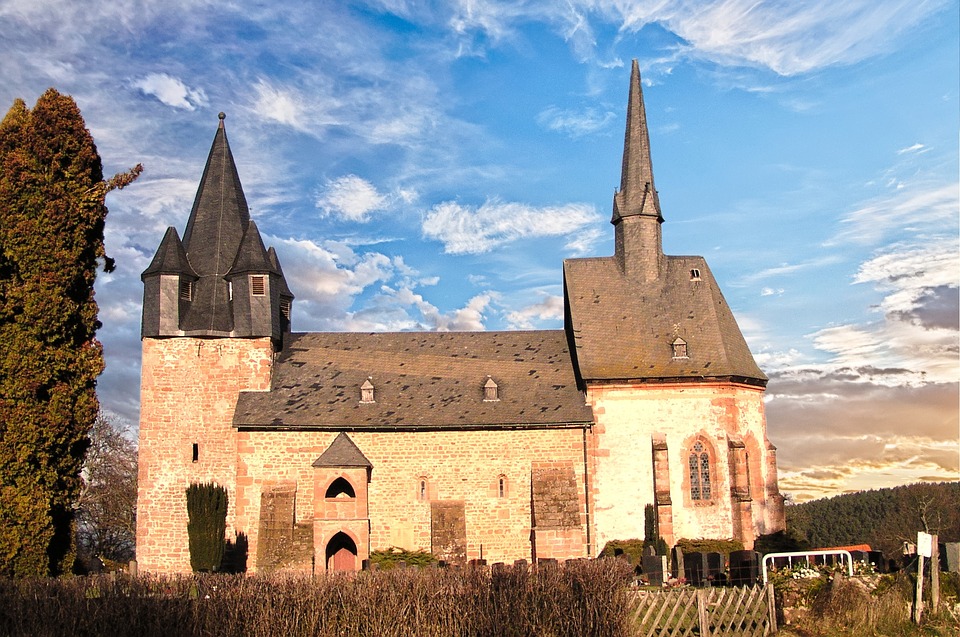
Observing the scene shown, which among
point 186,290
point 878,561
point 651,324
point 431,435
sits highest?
point 186,290

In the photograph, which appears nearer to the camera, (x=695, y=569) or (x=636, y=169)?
(x=695, y=569)

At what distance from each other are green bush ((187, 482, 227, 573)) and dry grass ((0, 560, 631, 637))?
43.7 feet

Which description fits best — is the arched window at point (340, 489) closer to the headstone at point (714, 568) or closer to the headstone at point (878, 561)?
the headstone at point (714, 568)

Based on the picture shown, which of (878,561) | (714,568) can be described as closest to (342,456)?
(714,568)

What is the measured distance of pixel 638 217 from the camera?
3588cm

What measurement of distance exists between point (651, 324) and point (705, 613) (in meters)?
17.8

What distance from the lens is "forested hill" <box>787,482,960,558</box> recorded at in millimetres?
63469

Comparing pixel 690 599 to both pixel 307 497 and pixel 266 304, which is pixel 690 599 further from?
pixel 266 304

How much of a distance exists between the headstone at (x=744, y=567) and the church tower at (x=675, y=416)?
260 inches

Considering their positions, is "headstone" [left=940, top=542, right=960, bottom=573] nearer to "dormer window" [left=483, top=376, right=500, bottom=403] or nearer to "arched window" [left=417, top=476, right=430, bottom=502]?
"dormer window" [left=483, top=376, right=500, bottom=403]

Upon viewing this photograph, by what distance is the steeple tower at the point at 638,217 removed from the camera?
3584 cm

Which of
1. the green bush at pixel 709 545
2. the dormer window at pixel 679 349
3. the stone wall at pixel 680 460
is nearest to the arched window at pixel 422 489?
the stone wall at pixel 680 460

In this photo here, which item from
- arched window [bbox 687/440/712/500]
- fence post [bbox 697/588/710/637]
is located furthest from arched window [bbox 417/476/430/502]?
fence post [bbox 697/588/710/637]

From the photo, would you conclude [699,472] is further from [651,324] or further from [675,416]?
[651,324]
